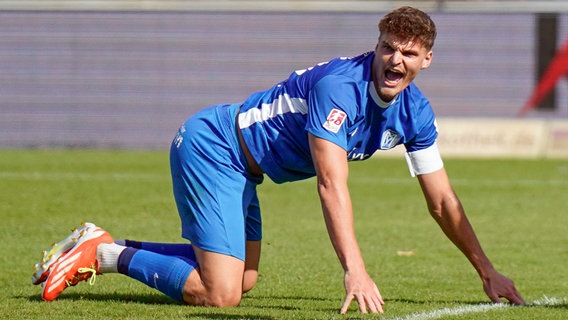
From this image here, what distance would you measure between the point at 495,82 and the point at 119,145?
285 inches

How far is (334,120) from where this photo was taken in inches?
210

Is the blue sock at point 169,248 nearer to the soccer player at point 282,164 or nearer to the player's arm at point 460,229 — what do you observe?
the soccer player at point 282,164

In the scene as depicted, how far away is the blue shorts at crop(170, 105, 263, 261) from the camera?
618 centimetres

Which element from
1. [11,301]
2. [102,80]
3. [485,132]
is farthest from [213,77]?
Result: [11,301]

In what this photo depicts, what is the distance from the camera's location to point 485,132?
63.4ft

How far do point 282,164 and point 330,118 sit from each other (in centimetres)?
74

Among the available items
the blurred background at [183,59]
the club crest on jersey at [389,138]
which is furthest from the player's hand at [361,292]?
the blurred background at [183,59]

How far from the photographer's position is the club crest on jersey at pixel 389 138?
5.73m

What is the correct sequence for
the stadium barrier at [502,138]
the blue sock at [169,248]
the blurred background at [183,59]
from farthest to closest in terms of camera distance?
1. the blurred background at [183,59]
2. the stadium barrier at [502,138]
3. the blue sock at [169,248]

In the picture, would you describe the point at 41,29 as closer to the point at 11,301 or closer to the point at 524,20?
the point at 524,20

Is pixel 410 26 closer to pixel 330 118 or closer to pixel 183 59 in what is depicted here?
pixel 330 118

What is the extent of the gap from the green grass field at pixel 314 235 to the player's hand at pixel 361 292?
0.50 meters

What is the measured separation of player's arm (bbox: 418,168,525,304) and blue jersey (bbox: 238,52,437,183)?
25cm

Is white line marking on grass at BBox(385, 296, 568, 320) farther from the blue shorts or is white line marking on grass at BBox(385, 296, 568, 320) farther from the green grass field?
the blue shorts
